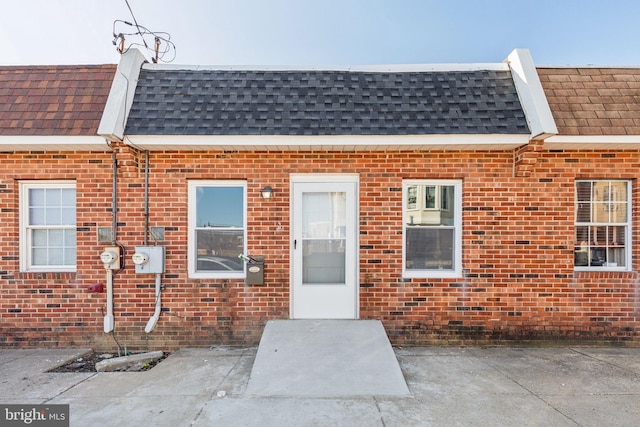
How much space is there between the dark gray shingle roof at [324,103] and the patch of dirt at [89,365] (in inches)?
126

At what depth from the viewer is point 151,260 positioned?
521 cm

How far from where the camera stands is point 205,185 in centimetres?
546

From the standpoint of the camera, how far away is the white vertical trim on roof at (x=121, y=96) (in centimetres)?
478

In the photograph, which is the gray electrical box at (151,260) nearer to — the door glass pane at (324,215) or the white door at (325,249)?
the white door at (325,249)

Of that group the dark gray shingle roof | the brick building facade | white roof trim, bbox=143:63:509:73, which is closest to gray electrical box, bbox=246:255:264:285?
the brick building facade

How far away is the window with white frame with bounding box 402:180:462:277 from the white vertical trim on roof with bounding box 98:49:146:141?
4227mm

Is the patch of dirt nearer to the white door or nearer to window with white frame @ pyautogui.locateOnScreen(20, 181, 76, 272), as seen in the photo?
window with white frame @ pyautogui.locateOnScreen(20, 181, 76, 272)

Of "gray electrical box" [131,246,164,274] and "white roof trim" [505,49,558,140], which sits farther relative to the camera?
"gray electrical box" [131,246,164,274]

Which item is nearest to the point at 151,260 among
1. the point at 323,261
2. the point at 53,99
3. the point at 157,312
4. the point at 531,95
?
the point at 157,312

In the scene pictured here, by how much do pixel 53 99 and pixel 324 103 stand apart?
13.5 feet

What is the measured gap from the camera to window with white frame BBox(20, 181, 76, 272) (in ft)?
17.8

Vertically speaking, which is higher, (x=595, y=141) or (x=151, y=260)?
(x=595, y=141)

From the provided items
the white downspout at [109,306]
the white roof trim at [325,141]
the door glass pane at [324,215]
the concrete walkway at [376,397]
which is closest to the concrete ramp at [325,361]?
the concrete walkway at [376,397]

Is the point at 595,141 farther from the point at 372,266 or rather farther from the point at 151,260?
the point at 151,260
